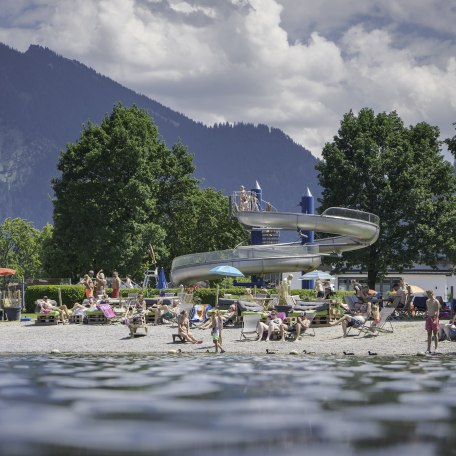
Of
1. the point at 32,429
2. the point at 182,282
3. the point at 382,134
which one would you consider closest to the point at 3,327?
the point at 182,282

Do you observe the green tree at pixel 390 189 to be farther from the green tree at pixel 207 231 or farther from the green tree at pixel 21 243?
the green tree at pixel 21 243

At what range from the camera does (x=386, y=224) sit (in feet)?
161

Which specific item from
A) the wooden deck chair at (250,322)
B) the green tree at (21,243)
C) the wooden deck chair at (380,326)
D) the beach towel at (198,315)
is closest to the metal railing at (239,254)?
the beach towel at (198,315)

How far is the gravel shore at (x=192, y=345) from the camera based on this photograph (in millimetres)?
24516

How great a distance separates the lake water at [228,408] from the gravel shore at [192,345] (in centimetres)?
361

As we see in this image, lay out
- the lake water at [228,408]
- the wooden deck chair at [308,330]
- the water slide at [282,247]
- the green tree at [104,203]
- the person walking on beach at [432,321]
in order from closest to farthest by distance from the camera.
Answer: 1. the lake water at [228,408]
2. the person walking on beach at [432,321]
3. the wooden deck chair at [308,330]
4. the water slide at [282,247]
5. the green tree at [104,203]

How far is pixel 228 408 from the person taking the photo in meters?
13.6

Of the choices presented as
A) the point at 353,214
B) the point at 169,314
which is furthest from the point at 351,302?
the point at 353,214

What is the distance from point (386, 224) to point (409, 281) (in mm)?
36489

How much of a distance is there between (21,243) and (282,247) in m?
74.1

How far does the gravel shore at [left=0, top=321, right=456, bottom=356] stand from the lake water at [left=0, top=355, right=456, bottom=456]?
361 centimetres

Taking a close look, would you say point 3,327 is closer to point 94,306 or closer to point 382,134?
point 94,306

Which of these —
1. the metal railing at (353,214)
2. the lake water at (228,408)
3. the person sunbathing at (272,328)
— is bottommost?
the lake water at (228,408)

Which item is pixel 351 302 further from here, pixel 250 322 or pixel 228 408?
pixel 228 408
